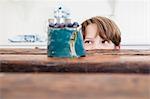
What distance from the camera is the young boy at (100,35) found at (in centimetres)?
183

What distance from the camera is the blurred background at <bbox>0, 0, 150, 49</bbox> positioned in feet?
8.71

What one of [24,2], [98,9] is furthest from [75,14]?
[24,2]

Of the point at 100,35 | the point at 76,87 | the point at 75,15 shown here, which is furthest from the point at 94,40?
the point at 76,87

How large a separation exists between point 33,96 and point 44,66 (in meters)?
0.37

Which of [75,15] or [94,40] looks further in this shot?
[75,15]

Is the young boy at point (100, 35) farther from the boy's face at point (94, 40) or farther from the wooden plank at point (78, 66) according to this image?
the wooden plank at point (78, 66)

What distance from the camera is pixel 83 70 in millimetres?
766

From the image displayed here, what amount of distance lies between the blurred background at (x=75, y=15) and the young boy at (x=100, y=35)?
73 centimetres

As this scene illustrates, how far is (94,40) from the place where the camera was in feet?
6.00

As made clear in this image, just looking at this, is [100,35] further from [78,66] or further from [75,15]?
[78,66]

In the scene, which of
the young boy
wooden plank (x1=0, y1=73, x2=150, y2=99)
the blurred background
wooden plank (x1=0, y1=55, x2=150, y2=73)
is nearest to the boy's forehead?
the young boy

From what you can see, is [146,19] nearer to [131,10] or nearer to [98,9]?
[131,10]

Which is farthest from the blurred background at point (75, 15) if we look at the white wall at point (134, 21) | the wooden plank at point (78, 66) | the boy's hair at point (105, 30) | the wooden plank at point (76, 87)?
the wooden plank at point (76, 87)

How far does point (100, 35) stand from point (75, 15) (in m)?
0.87
